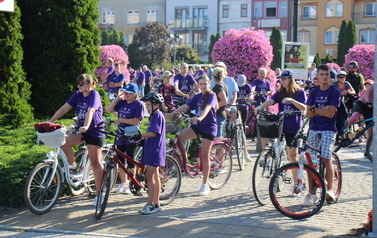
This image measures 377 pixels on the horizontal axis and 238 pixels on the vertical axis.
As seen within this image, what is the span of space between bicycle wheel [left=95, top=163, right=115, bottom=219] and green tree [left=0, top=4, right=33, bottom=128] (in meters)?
4.61

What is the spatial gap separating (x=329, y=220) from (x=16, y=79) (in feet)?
23.4

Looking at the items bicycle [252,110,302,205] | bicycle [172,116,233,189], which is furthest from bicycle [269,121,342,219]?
bicycle [172,116,233,189]

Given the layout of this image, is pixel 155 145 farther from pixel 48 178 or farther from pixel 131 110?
pixel 48 178

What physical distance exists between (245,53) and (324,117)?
8222mm

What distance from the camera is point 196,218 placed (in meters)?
7.27

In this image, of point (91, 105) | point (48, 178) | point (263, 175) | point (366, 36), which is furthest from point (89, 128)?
point (366, 36)

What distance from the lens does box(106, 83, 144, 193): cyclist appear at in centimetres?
791

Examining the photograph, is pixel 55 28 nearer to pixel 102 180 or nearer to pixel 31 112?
pixel 31 112

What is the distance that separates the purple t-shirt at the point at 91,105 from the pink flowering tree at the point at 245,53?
8410 millimetres

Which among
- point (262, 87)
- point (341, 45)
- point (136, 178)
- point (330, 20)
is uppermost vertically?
point (330, 20)

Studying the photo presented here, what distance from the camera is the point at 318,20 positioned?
191 ft

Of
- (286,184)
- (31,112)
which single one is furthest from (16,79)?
(286,184)

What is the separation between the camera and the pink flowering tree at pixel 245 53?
623 inches

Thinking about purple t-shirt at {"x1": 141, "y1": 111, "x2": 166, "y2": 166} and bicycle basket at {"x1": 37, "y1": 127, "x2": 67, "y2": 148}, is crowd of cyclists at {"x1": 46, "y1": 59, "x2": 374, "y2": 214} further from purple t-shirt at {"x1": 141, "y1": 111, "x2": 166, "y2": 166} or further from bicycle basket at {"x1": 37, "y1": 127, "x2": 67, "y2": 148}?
bicycle basket at {"x1": 37, "y1": 127, "x2": 67, "y2": 148}
